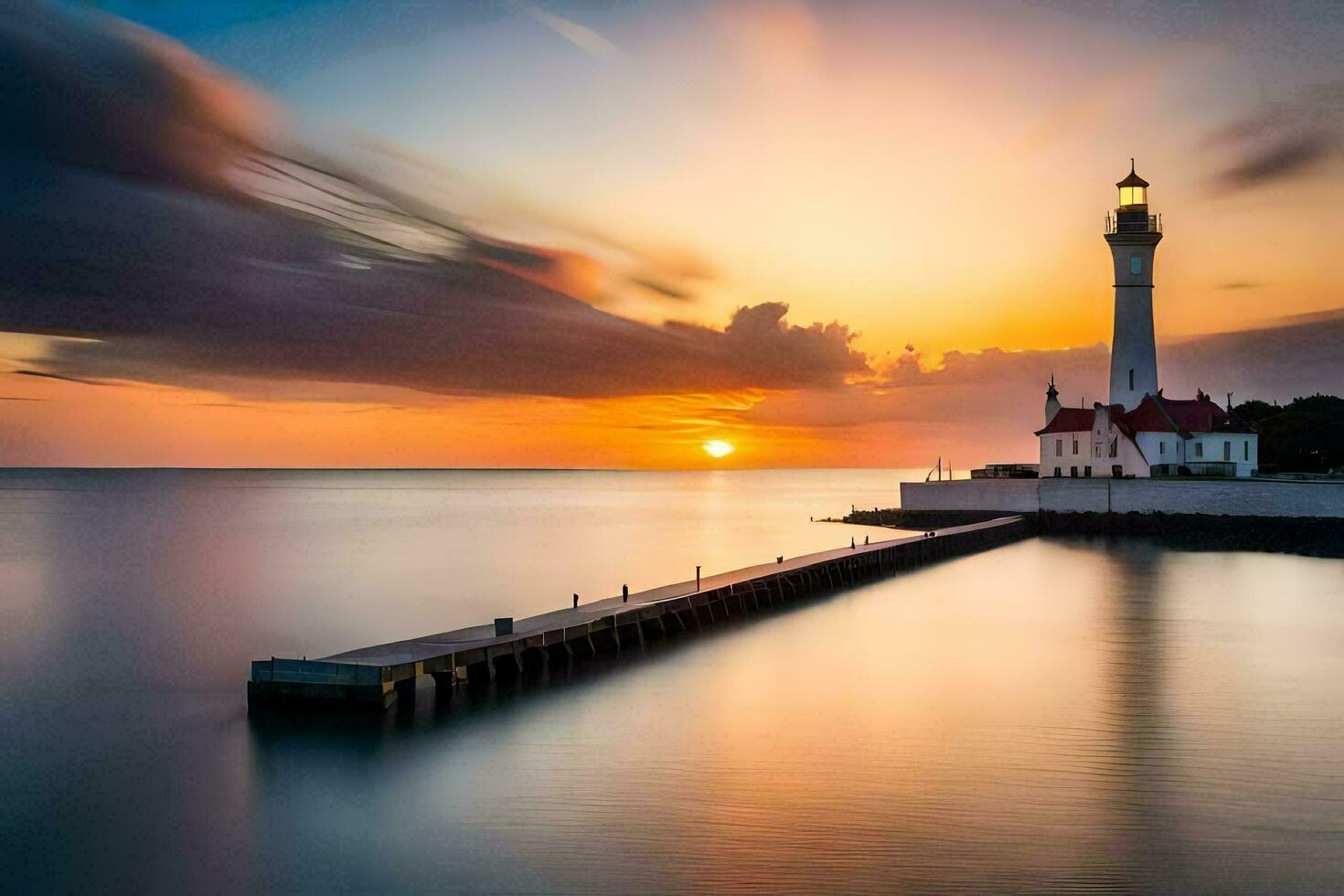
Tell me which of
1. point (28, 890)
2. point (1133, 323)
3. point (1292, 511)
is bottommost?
point (28, 890)

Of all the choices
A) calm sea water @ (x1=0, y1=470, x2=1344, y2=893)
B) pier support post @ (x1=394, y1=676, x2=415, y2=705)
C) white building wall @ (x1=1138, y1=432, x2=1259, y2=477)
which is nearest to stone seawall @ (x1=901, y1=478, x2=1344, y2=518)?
white building wall @ (x1=1138, y1=432, x2=1259, y2=477)

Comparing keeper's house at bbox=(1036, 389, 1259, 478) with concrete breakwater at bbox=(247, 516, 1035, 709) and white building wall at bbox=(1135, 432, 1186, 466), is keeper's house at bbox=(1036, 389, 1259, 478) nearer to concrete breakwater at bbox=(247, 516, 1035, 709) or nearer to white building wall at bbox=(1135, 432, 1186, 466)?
white building wall at bbox=(1135, 432, 1186, 466)

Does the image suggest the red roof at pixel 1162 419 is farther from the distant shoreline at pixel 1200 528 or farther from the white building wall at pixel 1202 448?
the distant shoreline at pixel 1200 528

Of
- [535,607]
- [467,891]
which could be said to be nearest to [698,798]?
[467,891]

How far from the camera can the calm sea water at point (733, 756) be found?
10227 mm

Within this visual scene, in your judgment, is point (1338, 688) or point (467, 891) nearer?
point (467, 891)

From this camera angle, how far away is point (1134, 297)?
5325 centimetres

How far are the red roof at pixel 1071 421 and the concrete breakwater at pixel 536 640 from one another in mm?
23844

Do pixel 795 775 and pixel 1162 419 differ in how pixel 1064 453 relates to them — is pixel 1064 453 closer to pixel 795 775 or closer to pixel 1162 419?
pixel 1162 419

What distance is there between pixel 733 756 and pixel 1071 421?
45194 millimetres

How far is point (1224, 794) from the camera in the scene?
40.1 feet

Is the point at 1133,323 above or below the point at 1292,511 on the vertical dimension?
above

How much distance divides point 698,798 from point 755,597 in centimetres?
1563

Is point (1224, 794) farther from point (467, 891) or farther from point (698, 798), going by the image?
point (467, 891)
